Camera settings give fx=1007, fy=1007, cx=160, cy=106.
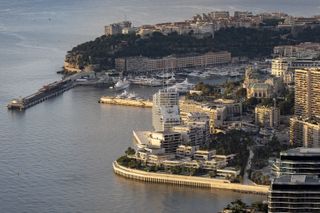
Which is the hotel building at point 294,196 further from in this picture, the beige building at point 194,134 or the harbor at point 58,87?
the harbor at point 58,87

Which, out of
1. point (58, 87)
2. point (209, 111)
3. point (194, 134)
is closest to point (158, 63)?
point (58, 87)

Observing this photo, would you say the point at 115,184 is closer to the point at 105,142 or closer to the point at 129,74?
the point at 105,142

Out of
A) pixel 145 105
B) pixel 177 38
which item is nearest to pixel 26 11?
pixel 177 38

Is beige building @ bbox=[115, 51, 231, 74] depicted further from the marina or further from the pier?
the marina

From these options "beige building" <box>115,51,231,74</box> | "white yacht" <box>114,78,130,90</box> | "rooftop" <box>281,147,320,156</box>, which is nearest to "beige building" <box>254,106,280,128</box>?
"rooftop" <box>281,147,320,156</box>

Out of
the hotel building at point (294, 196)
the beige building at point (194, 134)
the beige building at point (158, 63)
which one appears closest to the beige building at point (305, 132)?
the beige building at point (194, 134)
